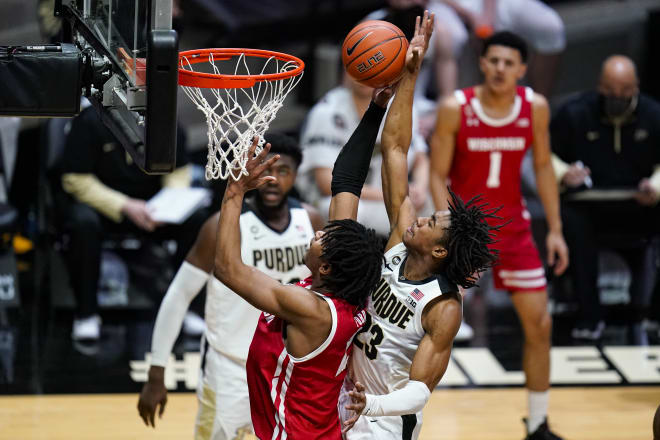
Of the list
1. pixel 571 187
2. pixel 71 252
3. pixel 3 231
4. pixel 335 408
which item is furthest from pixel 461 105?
pixel 3 231

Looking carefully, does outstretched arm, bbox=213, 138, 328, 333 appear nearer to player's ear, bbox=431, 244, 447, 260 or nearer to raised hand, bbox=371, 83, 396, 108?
player's ear, bbox=431, 244, 447, 260

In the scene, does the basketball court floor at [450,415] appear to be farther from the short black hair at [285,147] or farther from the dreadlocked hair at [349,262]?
the dreadlocked hair at [349,262]

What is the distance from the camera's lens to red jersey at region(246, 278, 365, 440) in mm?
3463

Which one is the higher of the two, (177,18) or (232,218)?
(177,18)

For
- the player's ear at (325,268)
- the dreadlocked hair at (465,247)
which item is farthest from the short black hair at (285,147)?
the player's ear at (325,268)

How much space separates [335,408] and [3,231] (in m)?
4.43

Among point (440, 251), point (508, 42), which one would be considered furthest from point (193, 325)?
point (440, 251)

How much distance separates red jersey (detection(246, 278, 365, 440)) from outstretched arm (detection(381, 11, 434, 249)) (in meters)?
0.59

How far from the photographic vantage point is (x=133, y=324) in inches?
297

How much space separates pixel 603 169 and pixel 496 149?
2.27 m

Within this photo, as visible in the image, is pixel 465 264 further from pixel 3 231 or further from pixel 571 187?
pixel 3 231

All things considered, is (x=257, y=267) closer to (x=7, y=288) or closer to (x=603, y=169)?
(x=7, y=288)

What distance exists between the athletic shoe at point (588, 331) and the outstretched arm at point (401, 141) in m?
3.58

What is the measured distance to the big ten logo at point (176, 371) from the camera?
20.4 feet
